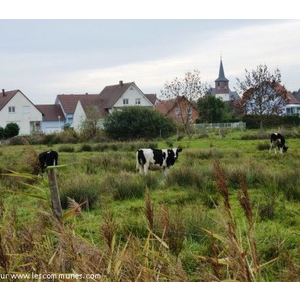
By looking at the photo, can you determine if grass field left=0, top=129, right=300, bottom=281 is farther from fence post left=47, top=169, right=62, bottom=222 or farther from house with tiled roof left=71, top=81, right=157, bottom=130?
house with tiled roof left=71, top=81, right=157, bottom=130

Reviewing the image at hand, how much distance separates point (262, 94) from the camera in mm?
27875

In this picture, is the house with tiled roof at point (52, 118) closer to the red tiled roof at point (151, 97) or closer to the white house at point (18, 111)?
the white house at point (18, 111)

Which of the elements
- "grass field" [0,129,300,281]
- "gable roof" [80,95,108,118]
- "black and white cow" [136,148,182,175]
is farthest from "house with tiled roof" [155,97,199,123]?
"black and white cow" [136,148,182,175]

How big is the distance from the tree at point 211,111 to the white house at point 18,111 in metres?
17.5

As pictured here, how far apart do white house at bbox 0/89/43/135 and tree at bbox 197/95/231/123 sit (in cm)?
1747

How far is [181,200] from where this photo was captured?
832cm

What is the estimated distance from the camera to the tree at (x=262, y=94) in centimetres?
2423

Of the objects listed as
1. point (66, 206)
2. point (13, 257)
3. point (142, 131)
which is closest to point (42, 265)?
point (13, 257)

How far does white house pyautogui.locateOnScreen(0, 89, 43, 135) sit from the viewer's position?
459 inches

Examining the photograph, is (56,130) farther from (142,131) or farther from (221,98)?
(221,98)

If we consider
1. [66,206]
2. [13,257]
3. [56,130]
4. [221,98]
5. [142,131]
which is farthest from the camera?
[221,98]

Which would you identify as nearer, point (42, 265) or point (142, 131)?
point (42, 265)

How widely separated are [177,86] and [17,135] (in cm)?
1732

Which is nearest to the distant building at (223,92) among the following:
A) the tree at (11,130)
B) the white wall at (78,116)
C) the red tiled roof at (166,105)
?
the red tiled roof at (166,105)
